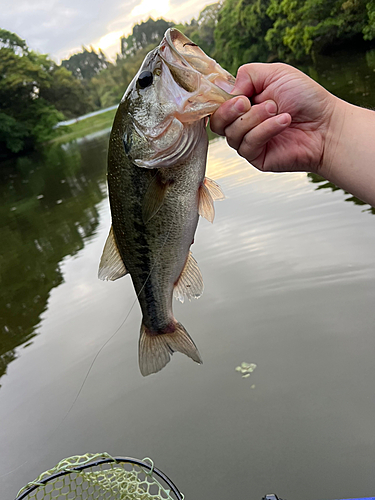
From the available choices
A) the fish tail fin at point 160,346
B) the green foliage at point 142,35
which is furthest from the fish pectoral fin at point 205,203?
the green foliage at point 142,35

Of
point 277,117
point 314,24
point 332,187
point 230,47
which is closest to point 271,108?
point 277,117

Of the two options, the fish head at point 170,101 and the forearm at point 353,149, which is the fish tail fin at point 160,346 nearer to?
the fish head at point 170,101

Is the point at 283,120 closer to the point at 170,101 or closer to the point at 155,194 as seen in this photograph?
the point at 170,101

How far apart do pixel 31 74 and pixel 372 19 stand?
3462 centimetres

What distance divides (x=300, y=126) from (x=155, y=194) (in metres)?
0.75

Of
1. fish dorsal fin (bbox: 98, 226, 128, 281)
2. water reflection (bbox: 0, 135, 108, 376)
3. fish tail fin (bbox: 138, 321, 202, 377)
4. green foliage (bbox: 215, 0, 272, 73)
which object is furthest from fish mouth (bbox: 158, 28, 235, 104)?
green foliage (bbox: 215, 0, 272, 73)

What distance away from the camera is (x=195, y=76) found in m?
1.43

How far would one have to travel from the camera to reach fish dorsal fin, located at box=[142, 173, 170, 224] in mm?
1638

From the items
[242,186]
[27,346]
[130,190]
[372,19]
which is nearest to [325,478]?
[130,190]

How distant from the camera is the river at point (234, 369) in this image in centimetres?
251

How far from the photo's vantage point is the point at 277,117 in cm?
148

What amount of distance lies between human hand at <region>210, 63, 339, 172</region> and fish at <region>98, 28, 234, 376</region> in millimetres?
98

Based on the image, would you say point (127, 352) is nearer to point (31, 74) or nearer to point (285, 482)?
point (285, 482)

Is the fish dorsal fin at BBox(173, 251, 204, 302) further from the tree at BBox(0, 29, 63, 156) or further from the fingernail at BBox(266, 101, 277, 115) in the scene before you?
the tree at BBox(0, 29, 63, 156)
